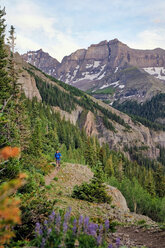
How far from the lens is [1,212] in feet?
8.63

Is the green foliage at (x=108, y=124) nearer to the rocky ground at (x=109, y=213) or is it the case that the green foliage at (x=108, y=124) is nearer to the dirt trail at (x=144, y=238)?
the rocky ground at (x=109, y=213)

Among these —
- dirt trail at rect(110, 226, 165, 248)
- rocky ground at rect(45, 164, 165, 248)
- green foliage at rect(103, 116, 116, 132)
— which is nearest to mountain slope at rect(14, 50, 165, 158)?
green foliage at rect(103, 116, 116, 132)

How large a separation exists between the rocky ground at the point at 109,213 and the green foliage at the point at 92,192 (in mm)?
651

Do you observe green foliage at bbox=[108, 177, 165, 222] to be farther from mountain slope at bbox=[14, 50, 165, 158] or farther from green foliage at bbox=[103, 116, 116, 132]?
green foliage at bbox=[103, 116, 116, 132]

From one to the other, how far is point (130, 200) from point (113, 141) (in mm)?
93918

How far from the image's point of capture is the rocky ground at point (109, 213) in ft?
28.3

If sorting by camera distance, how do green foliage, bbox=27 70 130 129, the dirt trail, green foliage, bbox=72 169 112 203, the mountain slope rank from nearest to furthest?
the dirt trail < green foliage, bbox=72 169 112 203 < green foliage, bbox=27 70 130 129 < the mountain slope

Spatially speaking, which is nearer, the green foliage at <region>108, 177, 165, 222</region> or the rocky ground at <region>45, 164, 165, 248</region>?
the rocky ground at <region>45, 164, 165, 248</region>

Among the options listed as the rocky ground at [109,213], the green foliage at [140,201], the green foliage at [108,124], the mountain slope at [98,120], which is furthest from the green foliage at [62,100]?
the rocky ground at [109,213]

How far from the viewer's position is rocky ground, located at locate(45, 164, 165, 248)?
28.3ft

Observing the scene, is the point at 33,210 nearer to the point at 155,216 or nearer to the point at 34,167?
the point at 34,167

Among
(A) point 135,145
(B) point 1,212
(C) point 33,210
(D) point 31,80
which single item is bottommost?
(A) point 135,145

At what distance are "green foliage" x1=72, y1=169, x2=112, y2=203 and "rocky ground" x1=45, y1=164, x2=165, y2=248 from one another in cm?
65

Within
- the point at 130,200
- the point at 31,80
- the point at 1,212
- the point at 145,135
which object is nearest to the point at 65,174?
the point at 1,212
